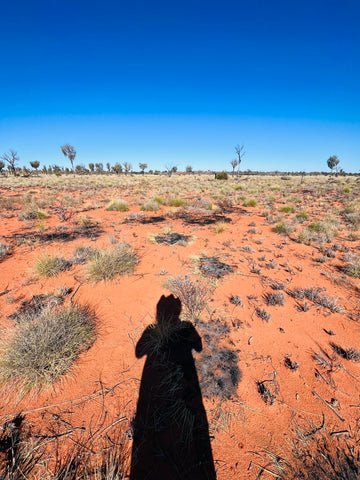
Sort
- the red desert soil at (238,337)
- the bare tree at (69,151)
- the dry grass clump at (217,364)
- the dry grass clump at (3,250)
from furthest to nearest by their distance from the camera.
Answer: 1. the bare tree at (69,151)
2. the dry grass clump at (3,250)
3. the dry grass clump at (217,364)
4. the red desert soil at (238,337)

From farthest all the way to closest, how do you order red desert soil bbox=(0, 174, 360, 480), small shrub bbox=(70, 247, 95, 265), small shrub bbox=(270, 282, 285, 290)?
small shrub bbox=(70, 247, 95, 265)
small shrub bbox=(270, 282, 285, 290)
red desert soil bbox=(0, 174, 360, 480)

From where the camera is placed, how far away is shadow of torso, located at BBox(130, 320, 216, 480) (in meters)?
1.77

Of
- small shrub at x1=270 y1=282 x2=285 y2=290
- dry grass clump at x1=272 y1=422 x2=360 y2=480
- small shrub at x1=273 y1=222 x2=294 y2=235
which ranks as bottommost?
dry grass clump at x1=272 y1=422 x2=360 y2=480

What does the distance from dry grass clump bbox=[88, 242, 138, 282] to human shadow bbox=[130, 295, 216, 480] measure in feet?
6.96

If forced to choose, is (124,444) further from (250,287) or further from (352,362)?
(250,287)

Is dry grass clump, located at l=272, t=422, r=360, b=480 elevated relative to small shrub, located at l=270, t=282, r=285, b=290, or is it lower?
lower

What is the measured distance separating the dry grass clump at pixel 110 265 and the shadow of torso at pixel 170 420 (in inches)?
86.2

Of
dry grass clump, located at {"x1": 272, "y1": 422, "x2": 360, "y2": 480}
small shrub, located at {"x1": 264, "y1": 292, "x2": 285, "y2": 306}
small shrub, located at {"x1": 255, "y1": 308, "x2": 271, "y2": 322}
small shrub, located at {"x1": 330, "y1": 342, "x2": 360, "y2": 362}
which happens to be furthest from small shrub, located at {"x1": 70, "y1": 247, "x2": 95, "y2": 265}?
small shrub, located at {"x1": 330, "y1": 342, "x2": 360, "y2": 362}

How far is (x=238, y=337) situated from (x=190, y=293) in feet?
4.09

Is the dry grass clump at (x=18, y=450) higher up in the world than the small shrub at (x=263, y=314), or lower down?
lower down

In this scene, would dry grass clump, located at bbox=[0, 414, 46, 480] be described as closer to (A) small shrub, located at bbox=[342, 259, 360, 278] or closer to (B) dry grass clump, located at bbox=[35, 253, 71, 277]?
(B) dry grass clump, located at bbox=[35, 253, 71, 277]

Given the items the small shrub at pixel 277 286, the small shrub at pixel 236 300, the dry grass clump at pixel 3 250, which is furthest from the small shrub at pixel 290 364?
the dry grass clump at pixel 3 250

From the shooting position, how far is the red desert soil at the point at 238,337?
6.80 ft

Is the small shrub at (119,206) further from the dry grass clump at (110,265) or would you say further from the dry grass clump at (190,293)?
the dry grass clump at (190,293)
